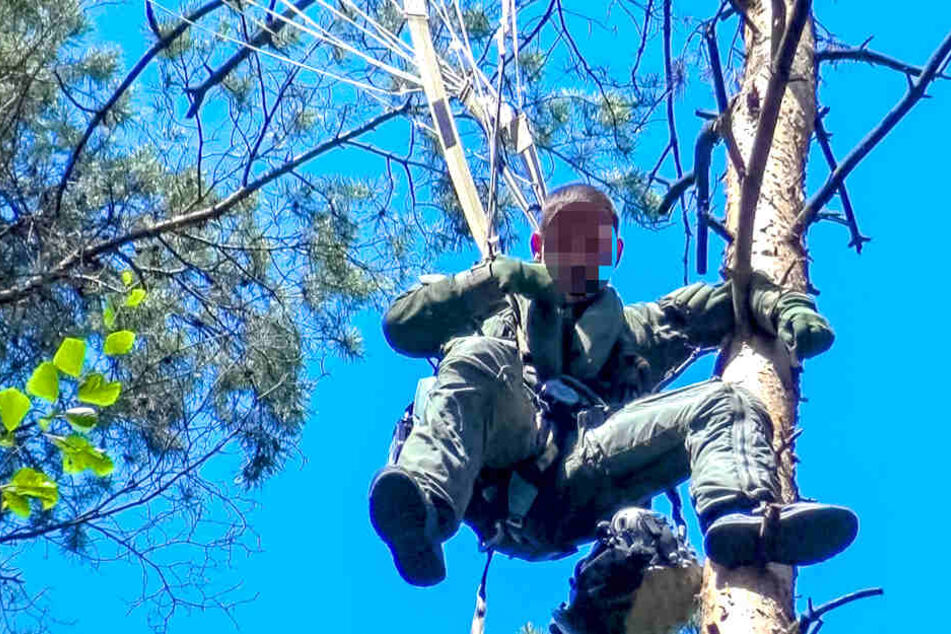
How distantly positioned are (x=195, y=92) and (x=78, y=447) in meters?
3.34

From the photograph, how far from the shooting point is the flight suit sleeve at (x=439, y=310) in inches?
141

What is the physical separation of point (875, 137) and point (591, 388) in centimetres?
75

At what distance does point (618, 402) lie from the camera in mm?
3717

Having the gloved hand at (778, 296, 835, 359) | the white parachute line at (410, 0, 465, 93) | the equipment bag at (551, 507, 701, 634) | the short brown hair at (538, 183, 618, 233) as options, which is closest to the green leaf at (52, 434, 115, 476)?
the equipment bag at (551, 507, 701, 634)

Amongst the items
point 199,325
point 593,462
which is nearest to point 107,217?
point 199,325

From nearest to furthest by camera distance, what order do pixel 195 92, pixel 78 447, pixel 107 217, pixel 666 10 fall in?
pixel 78 447 → pixel 666 10 → pixel 195 92 → pixel 107 217

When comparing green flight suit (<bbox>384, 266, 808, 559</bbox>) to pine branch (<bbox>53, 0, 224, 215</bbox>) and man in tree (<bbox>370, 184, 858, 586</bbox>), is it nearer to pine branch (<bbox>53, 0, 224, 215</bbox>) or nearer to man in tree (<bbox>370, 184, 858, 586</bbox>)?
man in tree (<bbox>370, 184, 858, 586</bbox>)

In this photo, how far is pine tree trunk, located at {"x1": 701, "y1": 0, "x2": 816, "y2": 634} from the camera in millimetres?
3006

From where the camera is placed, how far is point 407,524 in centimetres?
315

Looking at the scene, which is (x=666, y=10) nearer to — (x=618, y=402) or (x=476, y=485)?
(x=618, y=402)

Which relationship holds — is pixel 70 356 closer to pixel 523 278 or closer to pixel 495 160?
pixel 523 278

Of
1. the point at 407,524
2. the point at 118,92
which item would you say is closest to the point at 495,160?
the point at 407,524

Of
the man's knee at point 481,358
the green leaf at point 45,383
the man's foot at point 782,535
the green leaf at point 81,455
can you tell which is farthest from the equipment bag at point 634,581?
the green leaf at point 45,383

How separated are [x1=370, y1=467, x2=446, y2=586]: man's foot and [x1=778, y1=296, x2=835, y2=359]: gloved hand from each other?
785 millimetres
